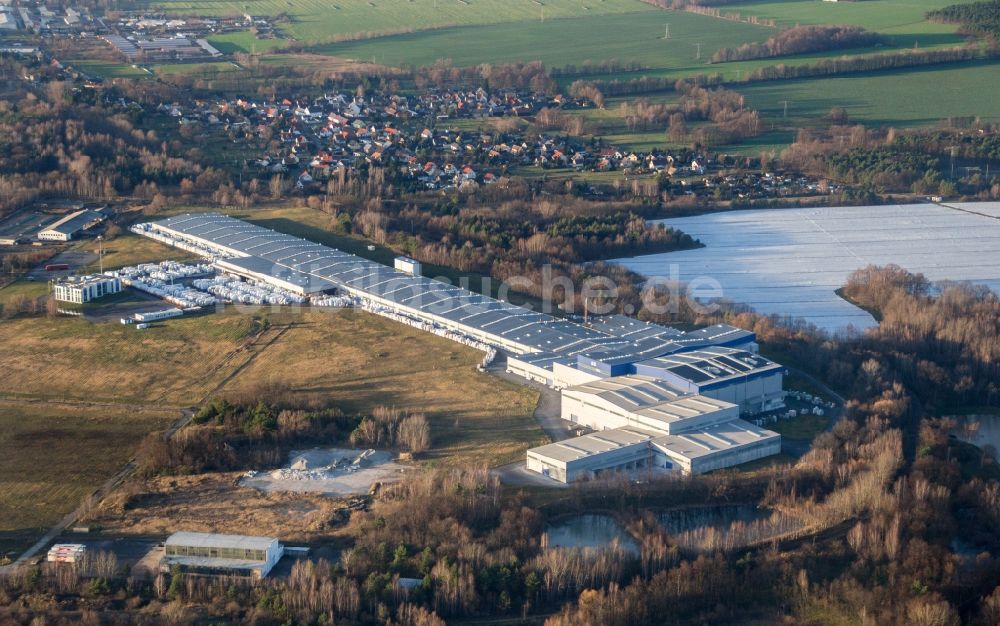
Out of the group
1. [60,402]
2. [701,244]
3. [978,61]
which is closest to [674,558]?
[60,402]

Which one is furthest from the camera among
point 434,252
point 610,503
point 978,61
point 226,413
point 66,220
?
point 978,61

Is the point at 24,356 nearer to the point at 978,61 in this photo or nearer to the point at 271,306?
the point at 271,306

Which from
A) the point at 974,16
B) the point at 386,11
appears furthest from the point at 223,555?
the point at 386,11

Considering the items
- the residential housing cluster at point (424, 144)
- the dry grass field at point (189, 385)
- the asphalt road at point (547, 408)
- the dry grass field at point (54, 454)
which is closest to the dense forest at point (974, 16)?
the residential housing cluster at point (424, 144)

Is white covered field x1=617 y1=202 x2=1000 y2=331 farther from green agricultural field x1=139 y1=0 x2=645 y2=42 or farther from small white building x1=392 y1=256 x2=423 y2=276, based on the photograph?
green agricultural field x1=139 y1=0 x2=645 y2=42

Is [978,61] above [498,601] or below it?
above

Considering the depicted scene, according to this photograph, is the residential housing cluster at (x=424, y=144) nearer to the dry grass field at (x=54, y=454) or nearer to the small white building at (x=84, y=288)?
the small white building at (x=84, y=288)
